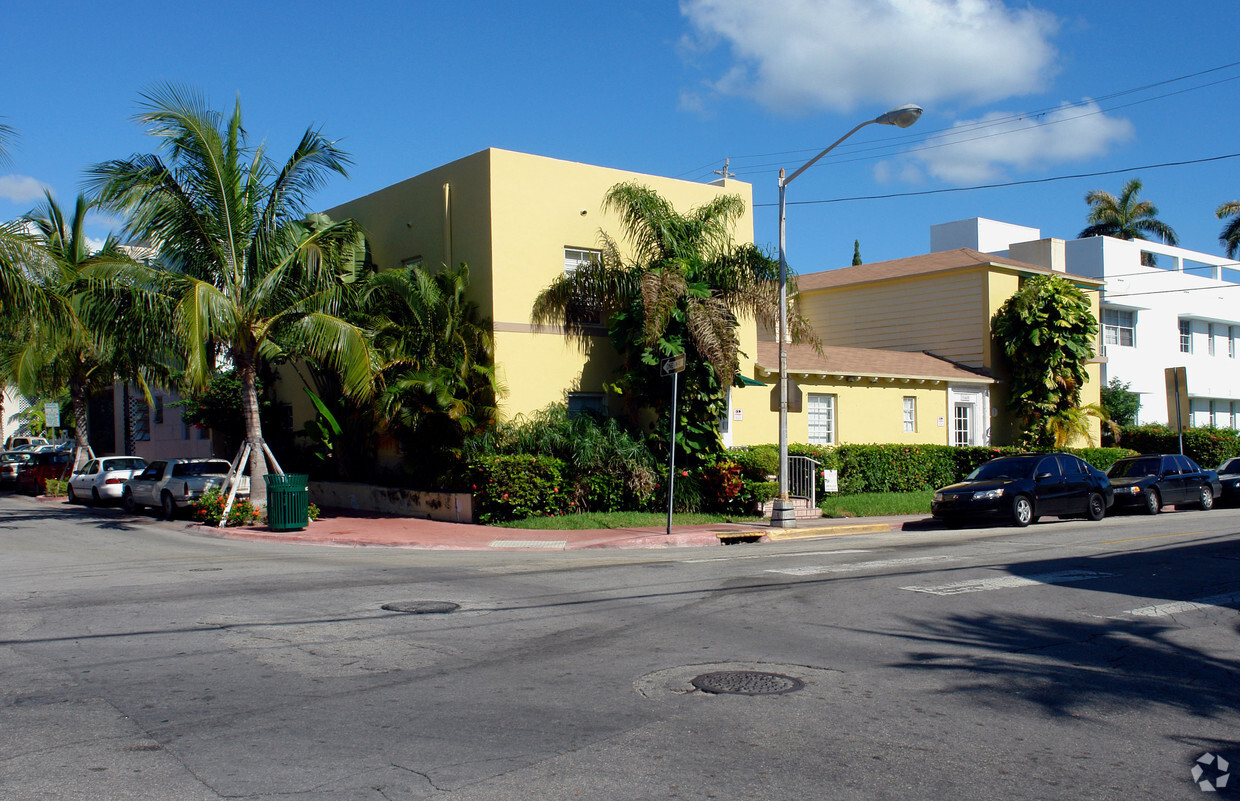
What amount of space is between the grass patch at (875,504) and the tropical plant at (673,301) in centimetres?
323

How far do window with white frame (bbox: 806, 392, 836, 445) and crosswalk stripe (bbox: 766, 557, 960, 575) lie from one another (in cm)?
1190

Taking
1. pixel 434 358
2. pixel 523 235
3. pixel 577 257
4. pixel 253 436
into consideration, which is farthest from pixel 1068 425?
pixel 253 436

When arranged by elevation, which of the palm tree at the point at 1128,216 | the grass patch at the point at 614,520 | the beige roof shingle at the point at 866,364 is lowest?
the grass patch at the point at 614,520

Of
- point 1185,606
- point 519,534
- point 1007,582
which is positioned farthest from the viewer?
point 519,534

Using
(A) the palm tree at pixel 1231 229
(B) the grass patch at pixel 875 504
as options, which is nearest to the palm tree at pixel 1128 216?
(A) the palm tree at pixel 1231 229

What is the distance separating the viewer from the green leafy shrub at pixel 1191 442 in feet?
107

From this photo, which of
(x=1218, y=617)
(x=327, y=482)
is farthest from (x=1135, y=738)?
(x=327, y=482)

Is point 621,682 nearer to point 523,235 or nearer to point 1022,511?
point 1022,511

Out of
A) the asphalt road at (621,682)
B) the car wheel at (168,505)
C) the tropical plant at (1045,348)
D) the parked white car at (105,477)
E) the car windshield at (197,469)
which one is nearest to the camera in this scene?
the asphalt road at (621,682)

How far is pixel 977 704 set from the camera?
6.12 metres

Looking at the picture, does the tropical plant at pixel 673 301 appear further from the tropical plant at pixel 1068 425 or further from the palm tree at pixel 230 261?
the tropical plant at pixel 1068 425

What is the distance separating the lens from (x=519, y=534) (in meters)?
17.6

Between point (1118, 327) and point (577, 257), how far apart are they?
25.9m

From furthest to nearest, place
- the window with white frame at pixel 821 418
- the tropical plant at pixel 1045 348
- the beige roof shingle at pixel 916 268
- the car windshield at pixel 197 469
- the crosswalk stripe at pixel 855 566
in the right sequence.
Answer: the beige roof shingle at pixel 916 268
the tropical plant at pixel 1045 348
the window with white frame at pixel 821 418
the car windshield at pixel 197 469
the crosswalk stripe at pixel 855 566
